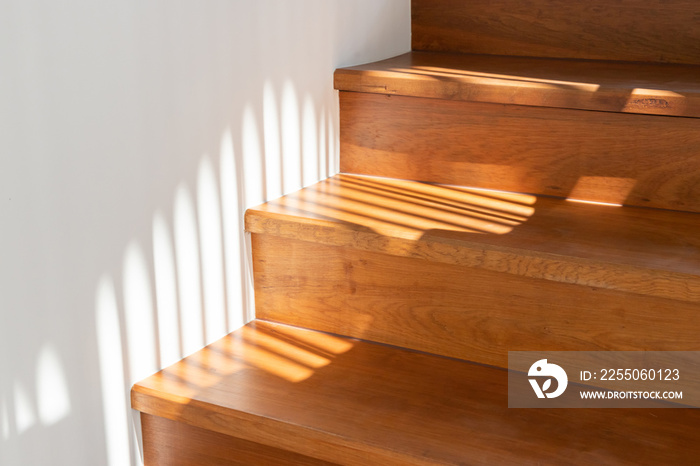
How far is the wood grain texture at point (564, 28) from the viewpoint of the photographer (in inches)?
59.6

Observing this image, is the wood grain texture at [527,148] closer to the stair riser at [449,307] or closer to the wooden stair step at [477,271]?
the wooden stair step at [477,271]

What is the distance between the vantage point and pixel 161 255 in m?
1.15

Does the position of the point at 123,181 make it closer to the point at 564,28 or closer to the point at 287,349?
the point at 287,349

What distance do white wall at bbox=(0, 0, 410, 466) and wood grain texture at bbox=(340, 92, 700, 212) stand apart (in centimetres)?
15

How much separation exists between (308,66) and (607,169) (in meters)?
0.58

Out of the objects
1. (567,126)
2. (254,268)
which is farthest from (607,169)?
Result: (254,268)

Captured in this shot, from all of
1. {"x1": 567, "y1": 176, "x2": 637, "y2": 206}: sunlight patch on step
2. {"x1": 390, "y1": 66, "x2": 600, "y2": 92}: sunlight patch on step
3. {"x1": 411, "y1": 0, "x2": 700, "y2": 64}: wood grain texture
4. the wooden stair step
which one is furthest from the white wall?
{"x1": 567, "y1": 176, "x2": 637, "y2": 206}: sunlight patch on step

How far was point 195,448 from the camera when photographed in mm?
1154

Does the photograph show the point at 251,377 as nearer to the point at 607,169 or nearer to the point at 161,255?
the point at 161,255

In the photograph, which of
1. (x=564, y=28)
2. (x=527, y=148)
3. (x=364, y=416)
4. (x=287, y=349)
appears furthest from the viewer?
(x=564, y=28)

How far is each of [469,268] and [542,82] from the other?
1.34 ft

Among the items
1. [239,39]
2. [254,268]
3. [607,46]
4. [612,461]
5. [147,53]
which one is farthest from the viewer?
[607,46]

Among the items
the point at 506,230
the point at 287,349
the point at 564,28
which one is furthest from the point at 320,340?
the point at 564,28

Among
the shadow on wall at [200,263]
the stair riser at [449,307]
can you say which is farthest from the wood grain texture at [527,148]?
the stair riser at [449,307]
